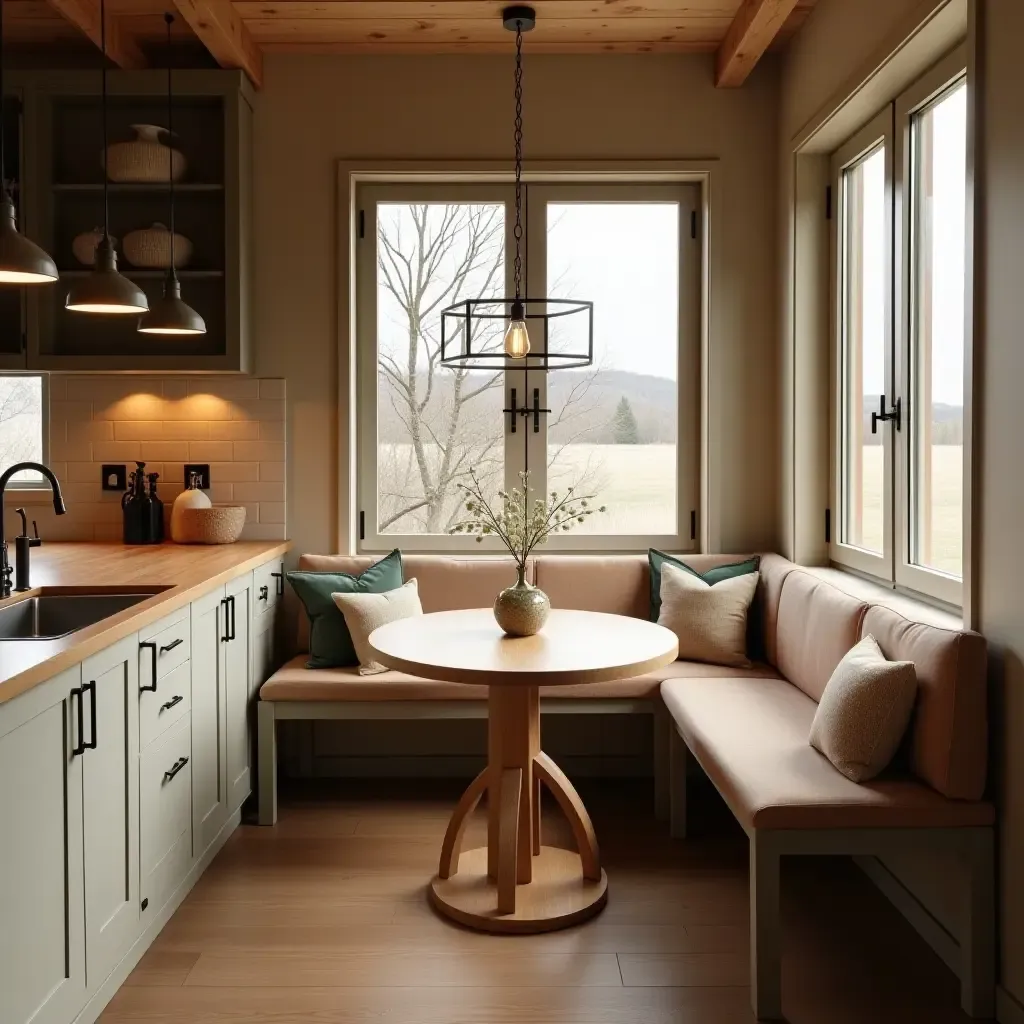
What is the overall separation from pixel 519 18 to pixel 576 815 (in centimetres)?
278

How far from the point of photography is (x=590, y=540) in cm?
438

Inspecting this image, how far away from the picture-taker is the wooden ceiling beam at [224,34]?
346 centimetres

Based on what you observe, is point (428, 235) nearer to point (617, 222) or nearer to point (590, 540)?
point (617, 222)

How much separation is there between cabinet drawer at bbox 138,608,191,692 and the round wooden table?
54cm

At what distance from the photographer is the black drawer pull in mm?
2793

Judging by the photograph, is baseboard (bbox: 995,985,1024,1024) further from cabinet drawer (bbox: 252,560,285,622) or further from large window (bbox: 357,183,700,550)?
cabinet drawer (bbox: 252,560,285,622)

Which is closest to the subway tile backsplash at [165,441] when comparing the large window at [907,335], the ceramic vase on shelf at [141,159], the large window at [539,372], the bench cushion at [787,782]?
the large window at [539,372]

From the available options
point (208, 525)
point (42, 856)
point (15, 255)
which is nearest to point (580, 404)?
point (208, 525)

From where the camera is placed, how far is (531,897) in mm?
2912

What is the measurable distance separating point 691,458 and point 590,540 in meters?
0.55

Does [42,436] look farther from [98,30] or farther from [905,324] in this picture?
[905,324]

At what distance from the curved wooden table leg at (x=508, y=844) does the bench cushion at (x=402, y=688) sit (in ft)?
2.48

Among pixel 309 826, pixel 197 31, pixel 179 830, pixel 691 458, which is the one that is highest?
pixel 197 31

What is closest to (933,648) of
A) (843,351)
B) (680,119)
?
(843,351)
